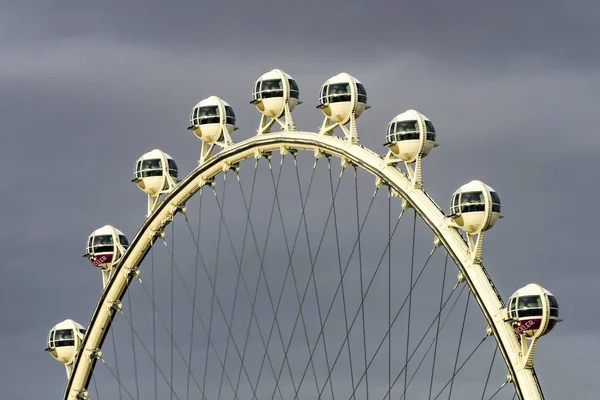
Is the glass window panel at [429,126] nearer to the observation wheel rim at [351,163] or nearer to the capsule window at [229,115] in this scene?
the observation wheel rim at [351,163]

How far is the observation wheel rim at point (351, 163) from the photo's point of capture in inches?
4082

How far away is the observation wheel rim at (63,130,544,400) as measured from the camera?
10369 cm

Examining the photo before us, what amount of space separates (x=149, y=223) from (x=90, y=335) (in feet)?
29.8

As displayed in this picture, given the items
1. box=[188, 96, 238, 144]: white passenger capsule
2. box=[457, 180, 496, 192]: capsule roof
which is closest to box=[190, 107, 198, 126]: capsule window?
box=[188, 96, 238, 144]: white passenger capsule

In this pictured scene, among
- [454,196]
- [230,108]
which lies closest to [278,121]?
[230,108]

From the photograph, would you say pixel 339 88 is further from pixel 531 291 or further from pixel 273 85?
pixel 531 291

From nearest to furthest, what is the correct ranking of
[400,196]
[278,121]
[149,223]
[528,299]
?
[528,299] → [400,196] → [278,121] → [149,223]

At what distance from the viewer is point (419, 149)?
109000 millimetres

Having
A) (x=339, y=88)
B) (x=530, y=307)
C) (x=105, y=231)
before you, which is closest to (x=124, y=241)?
(x=105, y=231)

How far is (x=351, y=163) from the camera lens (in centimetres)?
11306

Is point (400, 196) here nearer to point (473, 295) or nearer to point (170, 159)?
point (473, 295)

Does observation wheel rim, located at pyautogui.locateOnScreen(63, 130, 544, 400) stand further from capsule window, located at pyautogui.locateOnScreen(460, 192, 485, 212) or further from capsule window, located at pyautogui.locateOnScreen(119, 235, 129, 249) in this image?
capsule window, located at pyautogui.locateOnScreen(119, 235, 129, 249)

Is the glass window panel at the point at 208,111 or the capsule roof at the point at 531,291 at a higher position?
the glass window panel at the point at 208,111

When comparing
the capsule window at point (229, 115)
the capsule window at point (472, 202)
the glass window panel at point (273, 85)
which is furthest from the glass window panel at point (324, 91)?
the capsule window at point (472, 202)
